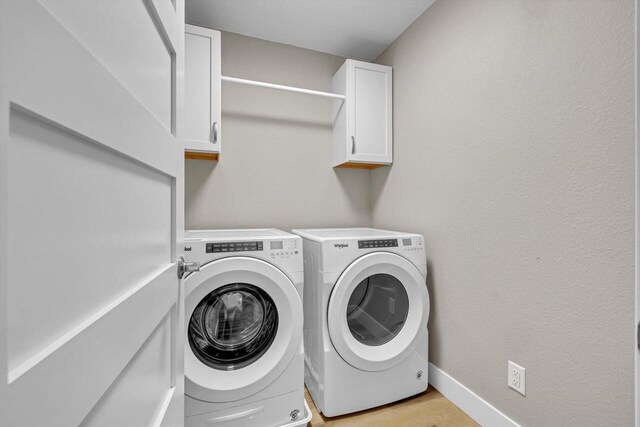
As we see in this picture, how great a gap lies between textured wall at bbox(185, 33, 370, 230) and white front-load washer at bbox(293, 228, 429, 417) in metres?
0.63

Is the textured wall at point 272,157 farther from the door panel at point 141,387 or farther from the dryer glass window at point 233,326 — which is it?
the door panel at point 141,387

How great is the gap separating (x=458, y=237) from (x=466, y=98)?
760 millimetres

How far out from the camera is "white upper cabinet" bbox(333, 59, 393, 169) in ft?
7.22

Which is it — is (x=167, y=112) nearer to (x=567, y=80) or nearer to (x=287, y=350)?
(x=287, y=350)

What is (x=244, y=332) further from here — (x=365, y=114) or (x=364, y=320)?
(x=365, y=114)

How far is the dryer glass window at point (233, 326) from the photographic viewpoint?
1.47 m

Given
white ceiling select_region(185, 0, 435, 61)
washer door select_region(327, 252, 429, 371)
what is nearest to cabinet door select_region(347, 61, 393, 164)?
white ceiling select_region(185, 0, 435, 61)

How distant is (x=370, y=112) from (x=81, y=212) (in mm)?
2106

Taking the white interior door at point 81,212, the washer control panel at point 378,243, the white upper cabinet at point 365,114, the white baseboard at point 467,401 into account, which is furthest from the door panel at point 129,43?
the white baseboard at point 467,401

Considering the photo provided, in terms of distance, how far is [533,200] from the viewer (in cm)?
129

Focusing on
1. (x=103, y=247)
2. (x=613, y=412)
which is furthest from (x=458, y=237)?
(x=103, y=247)

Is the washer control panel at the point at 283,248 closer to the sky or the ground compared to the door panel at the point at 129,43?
closer to the ground

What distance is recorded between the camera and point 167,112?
797 millimetres

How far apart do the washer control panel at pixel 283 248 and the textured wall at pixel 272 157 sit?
786 millimetres
